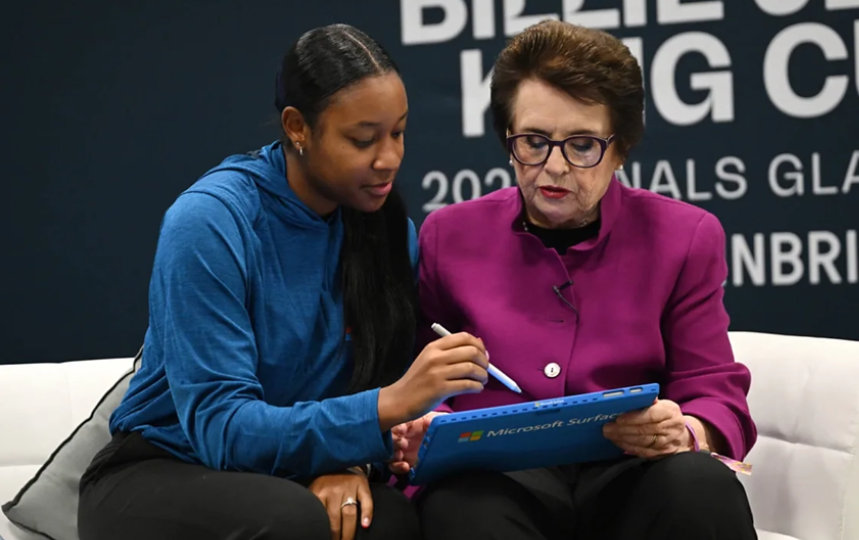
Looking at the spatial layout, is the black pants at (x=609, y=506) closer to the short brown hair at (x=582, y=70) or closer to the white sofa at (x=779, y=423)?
the white sofa at (x=779, y=423)

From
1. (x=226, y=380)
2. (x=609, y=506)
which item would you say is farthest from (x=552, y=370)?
(x=226, y=380)

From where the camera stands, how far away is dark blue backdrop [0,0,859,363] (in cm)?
331

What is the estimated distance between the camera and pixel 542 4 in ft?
11.3

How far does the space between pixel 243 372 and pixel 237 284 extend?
148 mm

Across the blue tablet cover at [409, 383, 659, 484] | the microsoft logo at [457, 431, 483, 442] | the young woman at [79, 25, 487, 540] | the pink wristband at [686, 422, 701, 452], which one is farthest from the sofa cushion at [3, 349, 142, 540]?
the pink wristband at [686, 422, 701, 452]

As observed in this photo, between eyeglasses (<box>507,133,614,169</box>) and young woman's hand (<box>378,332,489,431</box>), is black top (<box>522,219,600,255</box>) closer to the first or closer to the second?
eyeglasses (<box>507,133,614,169</box>)

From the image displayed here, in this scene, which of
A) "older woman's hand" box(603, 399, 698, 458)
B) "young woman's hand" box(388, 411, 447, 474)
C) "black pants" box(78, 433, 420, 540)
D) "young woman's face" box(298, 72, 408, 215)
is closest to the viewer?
"black pants" box(78, 433, 420, 540)

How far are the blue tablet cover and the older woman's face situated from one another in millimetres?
470

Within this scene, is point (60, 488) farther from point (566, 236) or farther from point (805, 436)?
point (805, 436)

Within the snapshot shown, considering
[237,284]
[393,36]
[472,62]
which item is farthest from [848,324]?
[237,284]

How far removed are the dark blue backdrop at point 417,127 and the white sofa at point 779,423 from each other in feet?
2.73

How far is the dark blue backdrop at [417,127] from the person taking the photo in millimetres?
3312

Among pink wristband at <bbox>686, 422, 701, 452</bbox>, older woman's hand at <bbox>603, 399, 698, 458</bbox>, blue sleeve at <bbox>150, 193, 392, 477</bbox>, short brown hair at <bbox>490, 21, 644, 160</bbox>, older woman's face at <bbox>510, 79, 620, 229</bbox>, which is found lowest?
pink wristband at <bbox>686, 422, 701, 452</bbox>

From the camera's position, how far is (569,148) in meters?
2.15
